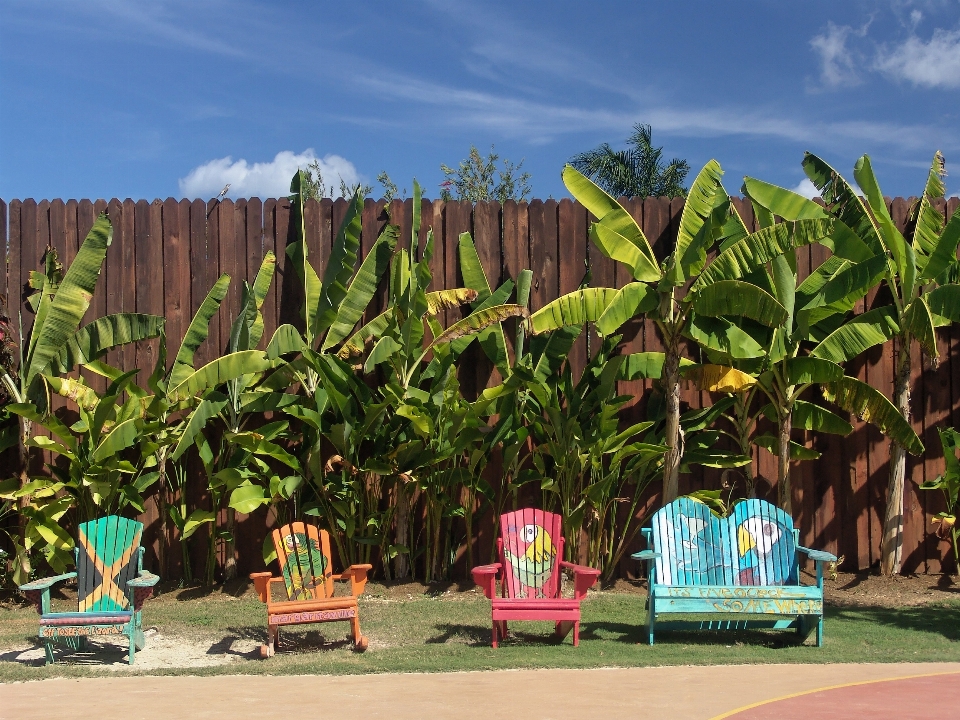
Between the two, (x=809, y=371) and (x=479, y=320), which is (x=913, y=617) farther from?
(x=479, y=320)

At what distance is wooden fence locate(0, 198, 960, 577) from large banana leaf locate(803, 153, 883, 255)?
25.7 inches

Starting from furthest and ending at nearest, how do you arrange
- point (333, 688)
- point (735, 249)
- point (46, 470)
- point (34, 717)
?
1. point (46, 470)
2. point (735, 249)
3. point (333, 688)
4. point (34, 717)

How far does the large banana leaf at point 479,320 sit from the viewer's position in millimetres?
8562

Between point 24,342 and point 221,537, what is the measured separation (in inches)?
104

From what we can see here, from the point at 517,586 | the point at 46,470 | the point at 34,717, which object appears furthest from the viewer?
the point at 46,470

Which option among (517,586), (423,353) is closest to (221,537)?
(423,353)

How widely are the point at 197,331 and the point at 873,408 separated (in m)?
6.13

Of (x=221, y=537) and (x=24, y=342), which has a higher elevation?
(x=24, y=342)

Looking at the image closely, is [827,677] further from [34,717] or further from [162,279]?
[162,279]

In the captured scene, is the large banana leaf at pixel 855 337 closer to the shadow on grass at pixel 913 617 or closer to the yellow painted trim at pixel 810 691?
the shadow on grass at pixel 913 617

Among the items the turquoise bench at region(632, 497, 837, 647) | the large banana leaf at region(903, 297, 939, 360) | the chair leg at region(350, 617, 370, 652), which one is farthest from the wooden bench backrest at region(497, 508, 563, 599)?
the large banana leaf at region(903, 297, 939, 360)

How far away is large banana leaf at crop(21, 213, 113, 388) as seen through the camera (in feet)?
28.7

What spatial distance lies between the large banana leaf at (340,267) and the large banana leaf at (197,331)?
0.93m

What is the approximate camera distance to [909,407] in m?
9.32
